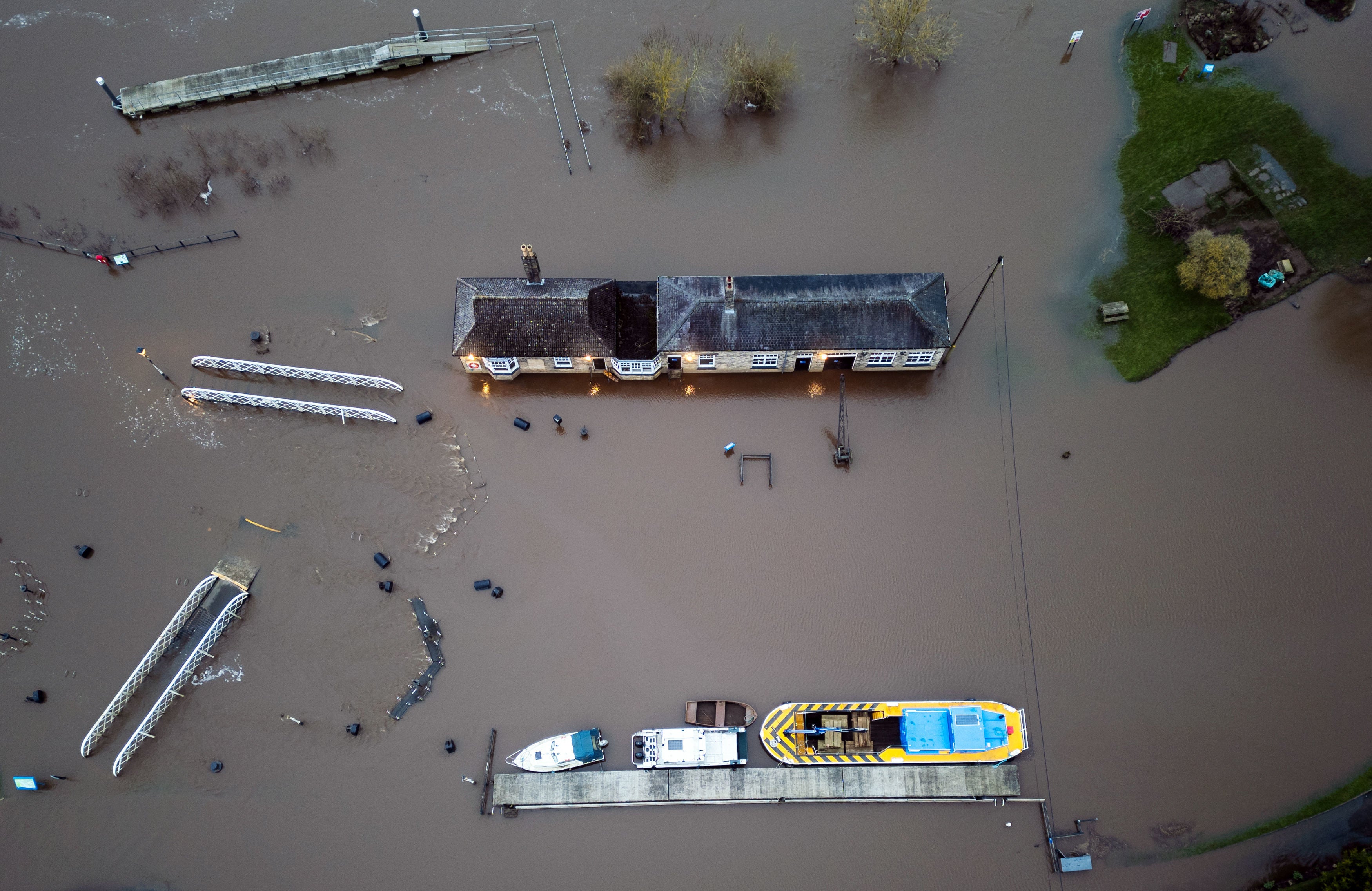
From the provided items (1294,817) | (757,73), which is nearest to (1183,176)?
(757,73)

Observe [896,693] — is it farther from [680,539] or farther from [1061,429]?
[1061,429]

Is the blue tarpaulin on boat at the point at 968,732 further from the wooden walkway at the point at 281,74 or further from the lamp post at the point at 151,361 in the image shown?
the wooden walkway at the point at 281,74

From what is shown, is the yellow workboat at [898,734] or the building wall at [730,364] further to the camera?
the building wall at [730,364]

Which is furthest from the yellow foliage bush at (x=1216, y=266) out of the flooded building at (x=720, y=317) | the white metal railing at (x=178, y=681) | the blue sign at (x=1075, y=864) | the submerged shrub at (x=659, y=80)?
the white metal railing at (x=178, y=681)

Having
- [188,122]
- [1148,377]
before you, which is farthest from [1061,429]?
[188,122]

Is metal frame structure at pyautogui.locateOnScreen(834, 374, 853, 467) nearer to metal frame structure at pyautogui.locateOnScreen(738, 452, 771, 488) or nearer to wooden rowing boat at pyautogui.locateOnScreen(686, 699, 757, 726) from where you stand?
metal frame structure at pyautogui.locateOnScreen(738, 452, 771, 488)
